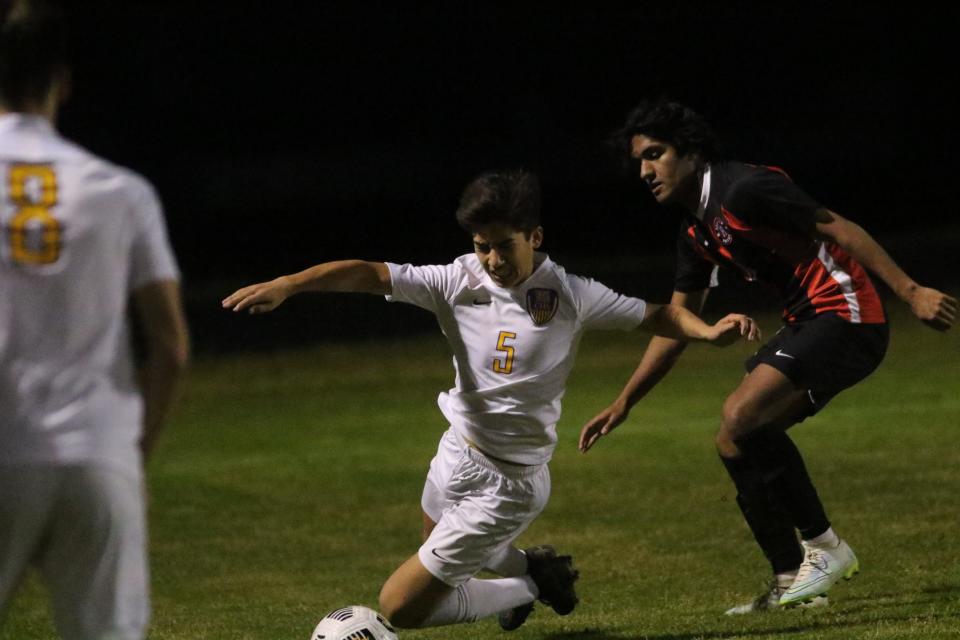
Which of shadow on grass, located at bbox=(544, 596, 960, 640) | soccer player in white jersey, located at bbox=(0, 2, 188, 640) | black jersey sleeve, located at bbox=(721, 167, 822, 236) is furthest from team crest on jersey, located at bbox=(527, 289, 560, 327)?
soccer player in white jersey, located at bbox=(0, 2, 188, 640)

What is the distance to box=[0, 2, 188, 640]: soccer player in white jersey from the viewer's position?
9.66 ft

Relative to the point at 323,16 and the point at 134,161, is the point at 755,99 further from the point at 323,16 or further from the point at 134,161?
the point at 134,161

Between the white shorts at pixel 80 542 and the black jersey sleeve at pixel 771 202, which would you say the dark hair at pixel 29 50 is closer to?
the white shorts at pixel 80 542

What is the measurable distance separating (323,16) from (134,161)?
551 cm

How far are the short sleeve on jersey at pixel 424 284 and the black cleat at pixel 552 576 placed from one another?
1190 millimetres

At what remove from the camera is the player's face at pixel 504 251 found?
530 cm

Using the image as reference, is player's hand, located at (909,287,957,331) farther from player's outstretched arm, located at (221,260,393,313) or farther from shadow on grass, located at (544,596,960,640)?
player's outstretched arm, located at (221,260,393,313)

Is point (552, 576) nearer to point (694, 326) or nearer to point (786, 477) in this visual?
point (786, 477)

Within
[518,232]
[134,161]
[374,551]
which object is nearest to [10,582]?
[518,232]

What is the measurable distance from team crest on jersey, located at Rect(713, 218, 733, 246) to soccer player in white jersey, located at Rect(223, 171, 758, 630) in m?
0.87

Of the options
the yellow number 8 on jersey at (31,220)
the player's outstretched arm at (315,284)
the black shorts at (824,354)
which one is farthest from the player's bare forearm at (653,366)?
the yellow number 8 on jersey at (31,220)

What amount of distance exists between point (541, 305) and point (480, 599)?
1178 mm

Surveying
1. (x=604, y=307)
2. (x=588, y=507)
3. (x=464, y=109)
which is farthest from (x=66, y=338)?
(x=464, y=109)

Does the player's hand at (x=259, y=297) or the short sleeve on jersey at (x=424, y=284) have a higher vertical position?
the player's hand at (x=259, y=297)
